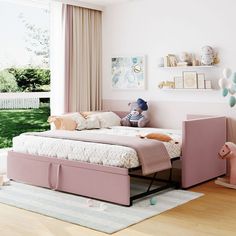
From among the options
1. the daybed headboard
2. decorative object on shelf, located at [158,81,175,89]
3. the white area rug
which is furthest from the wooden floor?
decorative object on shelf, located at [158,81,175,89]

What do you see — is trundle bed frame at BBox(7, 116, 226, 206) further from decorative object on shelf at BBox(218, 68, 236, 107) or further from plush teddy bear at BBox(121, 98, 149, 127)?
plush teddy bear at BBox(121, 98, 149, 127)

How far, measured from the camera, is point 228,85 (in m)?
5.00

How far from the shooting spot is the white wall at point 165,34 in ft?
17.3

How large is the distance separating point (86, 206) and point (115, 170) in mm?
414

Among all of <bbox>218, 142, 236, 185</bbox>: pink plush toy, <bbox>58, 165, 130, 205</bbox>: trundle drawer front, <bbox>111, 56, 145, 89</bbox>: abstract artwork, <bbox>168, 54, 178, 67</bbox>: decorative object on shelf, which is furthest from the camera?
<bbox>111, 56, 145, 89</bbox>: abstract artwork

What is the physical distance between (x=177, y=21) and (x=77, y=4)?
4.61 ft

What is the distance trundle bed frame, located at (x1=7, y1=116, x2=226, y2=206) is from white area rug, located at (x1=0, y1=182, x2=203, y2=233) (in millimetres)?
89

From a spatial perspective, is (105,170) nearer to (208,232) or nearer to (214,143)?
(208,232)


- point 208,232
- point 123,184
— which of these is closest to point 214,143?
point 123,184

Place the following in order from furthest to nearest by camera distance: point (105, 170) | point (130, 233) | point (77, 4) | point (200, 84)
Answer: point (77, 4) → point (200, 84) → point (105, 170) → point (130, 233)

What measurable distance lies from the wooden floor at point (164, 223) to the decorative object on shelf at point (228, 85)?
118 centimetres

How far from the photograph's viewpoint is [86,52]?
6.33 meters

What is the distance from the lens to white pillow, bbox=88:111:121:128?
584 cm

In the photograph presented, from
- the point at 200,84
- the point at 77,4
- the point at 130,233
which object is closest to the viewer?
the point at 130,233
